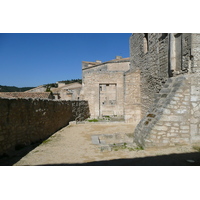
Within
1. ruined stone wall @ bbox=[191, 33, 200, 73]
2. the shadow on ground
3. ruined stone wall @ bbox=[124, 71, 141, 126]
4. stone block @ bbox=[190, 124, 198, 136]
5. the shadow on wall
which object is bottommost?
the shadow on wall

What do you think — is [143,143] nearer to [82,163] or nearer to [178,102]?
[178,102]

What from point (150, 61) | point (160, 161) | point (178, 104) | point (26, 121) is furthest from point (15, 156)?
point (150, 61)

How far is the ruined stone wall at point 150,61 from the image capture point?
6.71m

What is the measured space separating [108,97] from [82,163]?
56.6 feet

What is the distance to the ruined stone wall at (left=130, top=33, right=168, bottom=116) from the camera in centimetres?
671

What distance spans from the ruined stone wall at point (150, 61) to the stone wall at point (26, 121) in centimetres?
484

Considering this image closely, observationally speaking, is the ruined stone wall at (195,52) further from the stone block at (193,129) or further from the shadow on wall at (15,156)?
the shadow on wall at (15,156)

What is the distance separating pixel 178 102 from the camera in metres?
4.67

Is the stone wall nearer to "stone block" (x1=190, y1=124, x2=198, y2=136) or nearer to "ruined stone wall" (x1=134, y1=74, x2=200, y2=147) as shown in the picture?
"ruined stone wall" (x1=134, y1=74, x2=200, y2=147)

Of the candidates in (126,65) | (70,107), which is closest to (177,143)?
(70,107)

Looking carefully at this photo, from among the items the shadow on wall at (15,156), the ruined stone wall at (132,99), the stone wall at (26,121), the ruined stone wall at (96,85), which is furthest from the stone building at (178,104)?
the ruined stone wall at (96,85)

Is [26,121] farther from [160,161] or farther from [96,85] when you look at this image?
[96,85]

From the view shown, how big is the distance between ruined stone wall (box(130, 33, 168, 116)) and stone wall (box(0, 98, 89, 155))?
484cm

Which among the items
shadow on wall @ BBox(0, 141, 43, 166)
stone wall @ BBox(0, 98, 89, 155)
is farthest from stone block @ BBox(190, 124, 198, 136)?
Answer: stone wall @ BBox(0, 98, 89, 155)
